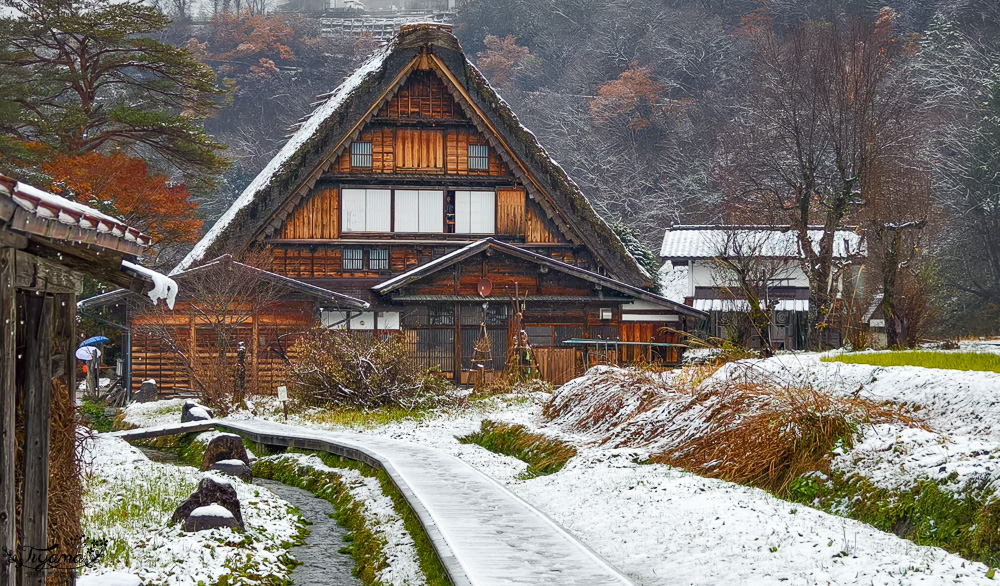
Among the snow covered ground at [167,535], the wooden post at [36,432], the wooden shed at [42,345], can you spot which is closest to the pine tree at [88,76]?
the snow covered ground at [167,535]

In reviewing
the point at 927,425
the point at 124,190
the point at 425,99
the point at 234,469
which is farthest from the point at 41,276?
the point at 124,190

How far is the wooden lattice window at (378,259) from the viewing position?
30.5 m

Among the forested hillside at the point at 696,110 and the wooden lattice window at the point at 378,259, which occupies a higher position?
the forested hillside at the point at 696,110

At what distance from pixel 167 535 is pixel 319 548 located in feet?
6.04

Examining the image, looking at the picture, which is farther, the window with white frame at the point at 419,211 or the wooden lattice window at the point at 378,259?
the window with white frame at the point at 419,211

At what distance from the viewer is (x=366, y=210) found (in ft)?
100

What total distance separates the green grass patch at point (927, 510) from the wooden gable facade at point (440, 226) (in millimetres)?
19055

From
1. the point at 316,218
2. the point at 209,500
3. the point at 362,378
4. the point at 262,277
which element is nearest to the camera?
the point at 209,500

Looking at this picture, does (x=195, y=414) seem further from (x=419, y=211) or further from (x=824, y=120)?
(x=824, y=120)

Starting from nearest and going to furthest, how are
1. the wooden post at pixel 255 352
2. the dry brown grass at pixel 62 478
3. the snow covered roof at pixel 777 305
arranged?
the dry brown grass at pixel 62 478, the wooden post at pixel 255 352, the snow covered roof at pixel 777 305

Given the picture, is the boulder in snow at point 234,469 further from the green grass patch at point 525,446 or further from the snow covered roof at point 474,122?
the snow covered roof at point 474,122

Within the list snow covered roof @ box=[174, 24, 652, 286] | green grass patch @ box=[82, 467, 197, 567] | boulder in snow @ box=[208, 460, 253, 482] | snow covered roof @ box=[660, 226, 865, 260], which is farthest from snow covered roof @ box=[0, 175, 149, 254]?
snow covered roof @ box=[660, 226, 865, 260]

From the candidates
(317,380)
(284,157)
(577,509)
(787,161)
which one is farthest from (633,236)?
(577,509)

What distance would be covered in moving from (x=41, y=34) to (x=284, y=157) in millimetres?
11730
